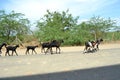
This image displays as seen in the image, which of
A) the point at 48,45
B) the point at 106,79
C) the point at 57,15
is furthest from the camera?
the point at 57,15

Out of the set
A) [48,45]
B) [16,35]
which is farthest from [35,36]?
[48,45]

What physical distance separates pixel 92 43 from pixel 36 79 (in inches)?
625

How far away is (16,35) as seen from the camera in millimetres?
39438

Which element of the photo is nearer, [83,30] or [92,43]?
[92,43]

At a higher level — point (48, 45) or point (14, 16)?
point (14, 16)

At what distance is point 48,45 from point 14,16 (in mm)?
15244

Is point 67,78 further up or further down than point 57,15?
further down

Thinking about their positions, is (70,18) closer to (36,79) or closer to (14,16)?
(14,16)

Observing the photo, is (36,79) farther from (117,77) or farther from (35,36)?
(35,36)

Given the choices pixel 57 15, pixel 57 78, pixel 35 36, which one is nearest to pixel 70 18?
pixel 57 15

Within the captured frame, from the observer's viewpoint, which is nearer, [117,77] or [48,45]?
[117,77]

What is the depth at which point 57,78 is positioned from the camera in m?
11.4

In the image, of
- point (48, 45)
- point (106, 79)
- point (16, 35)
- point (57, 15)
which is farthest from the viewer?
point (57, 15)

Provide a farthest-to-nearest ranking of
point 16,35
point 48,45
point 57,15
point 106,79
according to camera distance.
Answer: point 57,15 < point 16,35 < point 48,45 < point 106,79
